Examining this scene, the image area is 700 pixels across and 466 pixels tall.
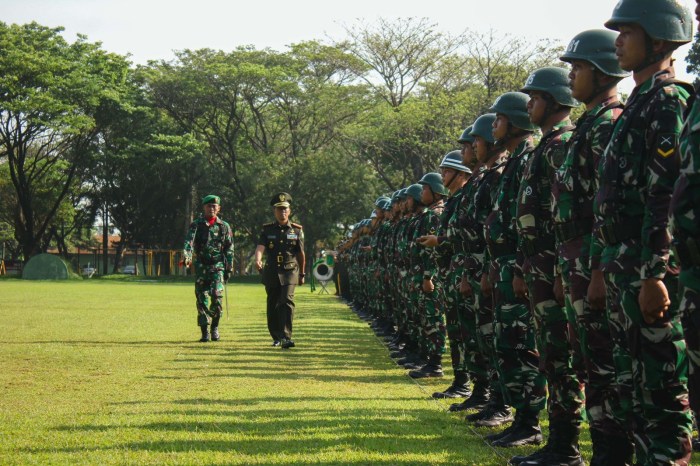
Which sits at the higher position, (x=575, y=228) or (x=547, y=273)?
(x=575, y=228)

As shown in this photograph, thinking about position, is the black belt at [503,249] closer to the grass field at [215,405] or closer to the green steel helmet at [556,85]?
the green steel helmet at [556,85]

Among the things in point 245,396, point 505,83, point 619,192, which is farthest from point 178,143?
point 619,192

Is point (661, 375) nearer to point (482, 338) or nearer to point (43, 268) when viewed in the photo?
point (482, 338)

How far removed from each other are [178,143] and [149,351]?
44.5 m

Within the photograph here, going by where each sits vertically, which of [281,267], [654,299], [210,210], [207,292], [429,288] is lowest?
[207,292]

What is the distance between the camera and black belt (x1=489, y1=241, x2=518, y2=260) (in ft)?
20.0

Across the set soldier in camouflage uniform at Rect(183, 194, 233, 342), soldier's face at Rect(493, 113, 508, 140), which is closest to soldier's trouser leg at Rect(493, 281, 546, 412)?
soldier's face at Rect(493, 113, 508, 140)

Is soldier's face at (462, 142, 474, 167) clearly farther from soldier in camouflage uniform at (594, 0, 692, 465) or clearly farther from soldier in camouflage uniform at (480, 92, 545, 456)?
soldier in camouflage uniform at (594, 0, 692, 465)

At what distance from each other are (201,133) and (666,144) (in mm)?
55521

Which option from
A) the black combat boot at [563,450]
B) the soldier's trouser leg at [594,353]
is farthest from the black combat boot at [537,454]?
the soldier's trouser leg at [594,353]

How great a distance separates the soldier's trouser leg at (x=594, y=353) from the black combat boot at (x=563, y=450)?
1.70 ft

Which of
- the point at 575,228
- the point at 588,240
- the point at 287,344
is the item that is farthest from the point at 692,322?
the point at 287,344

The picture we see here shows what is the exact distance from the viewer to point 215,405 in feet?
24.4

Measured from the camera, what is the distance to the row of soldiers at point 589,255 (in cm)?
373
